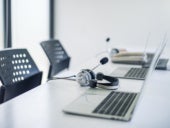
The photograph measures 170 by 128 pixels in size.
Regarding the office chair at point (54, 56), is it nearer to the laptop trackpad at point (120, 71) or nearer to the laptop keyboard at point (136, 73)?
the laptop trackpad at point (120, 71)

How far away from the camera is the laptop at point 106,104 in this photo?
1171 millimetres

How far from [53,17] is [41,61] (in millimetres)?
741

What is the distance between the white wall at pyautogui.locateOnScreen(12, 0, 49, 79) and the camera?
395 cm

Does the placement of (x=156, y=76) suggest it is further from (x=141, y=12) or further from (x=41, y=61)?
(x=41, y=61)

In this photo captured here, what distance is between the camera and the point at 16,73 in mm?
1905

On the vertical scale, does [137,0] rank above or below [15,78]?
above

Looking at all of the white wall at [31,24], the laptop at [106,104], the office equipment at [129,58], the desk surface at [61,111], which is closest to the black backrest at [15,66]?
the desk surface at [61,111]

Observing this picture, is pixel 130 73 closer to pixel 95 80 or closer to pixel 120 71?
pixel 120 71

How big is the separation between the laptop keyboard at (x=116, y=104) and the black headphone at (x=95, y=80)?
97mm

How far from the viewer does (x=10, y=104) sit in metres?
1.34

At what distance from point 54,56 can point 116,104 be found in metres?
1.48

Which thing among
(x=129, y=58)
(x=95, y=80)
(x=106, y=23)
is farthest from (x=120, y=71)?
(x=106, y=23)

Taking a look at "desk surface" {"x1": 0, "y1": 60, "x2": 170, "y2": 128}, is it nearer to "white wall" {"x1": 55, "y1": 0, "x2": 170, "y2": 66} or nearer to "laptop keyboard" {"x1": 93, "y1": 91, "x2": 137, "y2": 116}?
"laptop keyboard" {"x1": 93, "y1": 91, "x2": 137, "y2": 116}

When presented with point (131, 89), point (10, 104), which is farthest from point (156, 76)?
point (10, 104)
